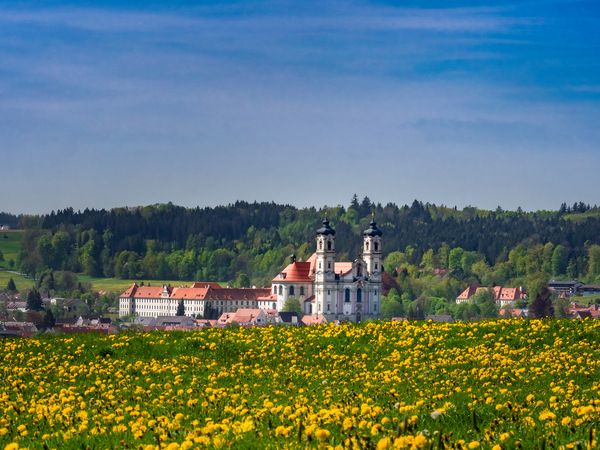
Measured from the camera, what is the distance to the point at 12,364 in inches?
979

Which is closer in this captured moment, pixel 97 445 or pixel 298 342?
pixel 97 445

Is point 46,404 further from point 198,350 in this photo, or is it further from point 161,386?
point 198,350

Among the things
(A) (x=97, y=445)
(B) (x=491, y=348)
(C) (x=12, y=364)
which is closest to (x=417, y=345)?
(B) (x=491, y=348)

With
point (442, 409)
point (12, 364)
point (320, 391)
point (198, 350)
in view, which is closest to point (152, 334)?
point (198, 350)

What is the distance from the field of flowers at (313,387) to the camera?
45.4 feet

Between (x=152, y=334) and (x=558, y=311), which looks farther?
(x=558, y=311)

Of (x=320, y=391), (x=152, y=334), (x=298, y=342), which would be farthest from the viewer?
(x=152, y=334)

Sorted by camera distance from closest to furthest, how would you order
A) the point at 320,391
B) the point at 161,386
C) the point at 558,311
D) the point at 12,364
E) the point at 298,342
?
the point at 320,391
the point at 161,386
the point at 12,364
the point at 298,342
the point at 558,311

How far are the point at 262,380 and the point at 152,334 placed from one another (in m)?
8.73

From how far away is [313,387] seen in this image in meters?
20.6

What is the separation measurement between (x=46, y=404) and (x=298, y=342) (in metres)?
9.43

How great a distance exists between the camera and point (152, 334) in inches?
1171

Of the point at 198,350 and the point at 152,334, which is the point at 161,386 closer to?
the point at 198,350

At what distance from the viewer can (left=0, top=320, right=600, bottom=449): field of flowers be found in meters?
13.8
